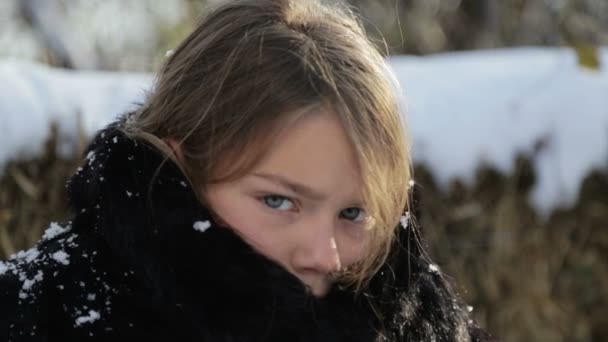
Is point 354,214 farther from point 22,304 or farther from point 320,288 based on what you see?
point 22,304

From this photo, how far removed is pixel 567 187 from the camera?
4203mm

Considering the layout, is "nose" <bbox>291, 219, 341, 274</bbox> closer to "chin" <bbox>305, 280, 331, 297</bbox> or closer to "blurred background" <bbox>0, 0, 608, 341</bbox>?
"chin" <bbox>305, 280, 331, 297</bbox>

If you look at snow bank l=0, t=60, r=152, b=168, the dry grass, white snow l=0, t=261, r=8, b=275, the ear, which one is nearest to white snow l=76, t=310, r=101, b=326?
white snow l=0, t=261, r=8, b=275

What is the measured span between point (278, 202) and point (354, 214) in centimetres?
17

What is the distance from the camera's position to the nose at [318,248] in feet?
6.87

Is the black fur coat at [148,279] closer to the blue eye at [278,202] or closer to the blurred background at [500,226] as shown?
the blue eye at [278,202]

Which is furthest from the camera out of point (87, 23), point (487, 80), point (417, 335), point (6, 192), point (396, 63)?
point (87, 23)

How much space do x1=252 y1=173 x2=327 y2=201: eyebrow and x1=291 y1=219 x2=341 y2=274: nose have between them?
2.1 inches

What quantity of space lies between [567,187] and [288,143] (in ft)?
7.76

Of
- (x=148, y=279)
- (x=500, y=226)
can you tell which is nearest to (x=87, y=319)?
(x=148, y=279)

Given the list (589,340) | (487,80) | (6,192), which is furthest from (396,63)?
(6,192)

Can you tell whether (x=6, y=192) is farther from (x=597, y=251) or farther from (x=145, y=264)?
(x=597, y=251)

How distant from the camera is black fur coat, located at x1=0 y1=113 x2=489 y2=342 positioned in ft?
6.75

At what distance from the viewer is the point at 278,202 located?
2.12 m
